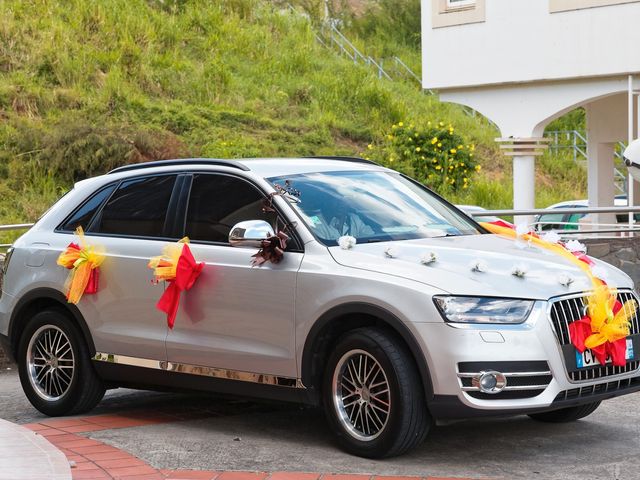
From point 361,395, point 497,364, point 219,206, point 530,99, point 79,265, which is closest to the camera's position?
point 497,364

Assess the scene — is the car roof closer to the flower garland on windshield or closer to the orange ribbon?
the orange ribbon

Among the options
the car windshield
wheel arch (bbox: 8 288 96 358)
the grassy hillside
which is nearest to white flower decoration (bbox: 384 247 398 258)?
the car windshield

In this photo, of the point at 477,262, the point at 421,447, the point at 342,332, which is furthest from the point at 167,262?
the point at 477,262

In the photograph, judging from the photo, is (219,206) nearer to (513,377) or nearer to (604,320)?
(513,377)

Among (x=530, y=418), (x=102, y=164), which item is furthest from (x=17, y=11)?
(x=530, y=418)

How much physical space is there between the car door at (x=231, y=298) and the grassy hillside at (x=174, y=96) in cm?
1616

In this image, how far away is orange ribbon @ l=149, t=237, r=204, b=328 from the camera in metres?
8.20

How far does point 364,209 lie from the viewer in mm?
8078

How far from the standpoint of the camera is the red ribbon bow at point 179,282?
323 inches

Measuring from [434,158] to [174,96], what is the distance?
22.9ft

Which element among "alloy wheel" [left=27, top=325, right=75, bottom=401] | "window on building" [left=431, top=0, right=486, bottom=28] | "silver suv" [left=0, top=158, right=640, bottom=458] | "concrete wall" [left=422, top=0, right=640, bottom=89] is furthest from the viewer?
"window on building" [left=431, top=0, right=486, bottom=28]

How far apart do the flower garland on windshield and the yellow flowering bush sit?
22424 millimetres

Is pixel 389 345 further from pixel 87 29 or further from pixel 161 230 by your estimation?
pixel 87 29

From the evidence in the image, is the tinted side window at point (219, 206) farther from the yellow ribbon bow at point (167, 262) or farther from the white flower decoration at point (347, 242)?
the white flower decoration at point (347, 242)
